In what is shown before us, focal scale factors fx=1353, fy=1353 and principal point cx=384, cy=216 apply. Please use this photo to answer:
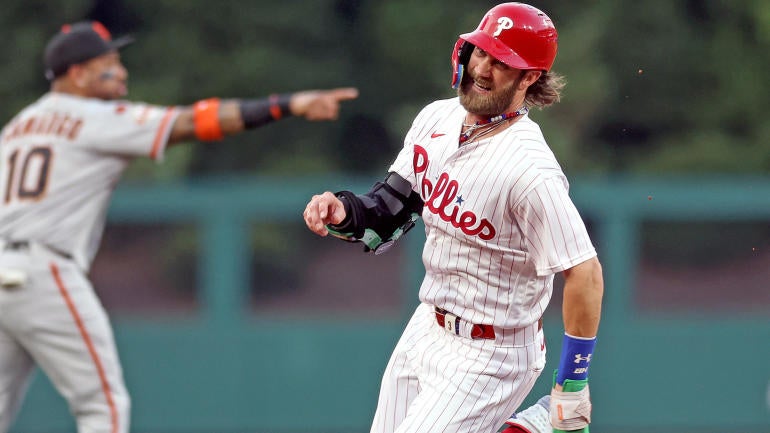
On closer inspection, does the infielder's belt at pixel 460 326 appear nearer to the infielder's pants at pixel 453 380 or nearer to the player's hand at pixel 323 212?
the infielder's pants at pixel 453 380

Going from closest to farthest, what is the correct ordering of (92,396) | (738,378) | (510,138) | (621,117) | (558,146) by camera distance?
(510,138)
(92,396)
(738,378)
(558,146)
(621,117)

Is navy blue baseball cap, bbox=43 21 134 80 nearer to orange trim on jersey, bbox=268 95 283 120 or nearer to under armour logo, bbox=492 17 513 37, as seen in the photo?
orange trim on jersey, bbox=268 95 283 120

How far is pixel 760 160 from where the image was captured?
40.2 feet

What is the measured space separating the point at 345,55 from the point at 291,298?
420 cm

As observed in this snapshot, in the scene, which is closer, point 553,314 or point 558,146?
point 553,314

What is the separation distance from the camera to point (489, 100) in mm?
3949

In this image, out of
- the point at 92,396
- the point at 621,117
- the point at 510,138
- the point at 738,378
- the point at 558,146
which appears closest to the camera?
the point at 510,138

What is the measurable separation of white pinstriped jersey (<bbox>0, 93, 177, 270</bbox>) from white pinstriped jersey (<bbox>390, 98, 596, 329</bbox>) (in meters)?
1.48

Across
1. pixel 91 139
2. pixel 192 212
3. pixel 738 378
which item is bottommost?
pixel 738 378

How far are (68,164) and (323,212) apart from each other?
1676mm

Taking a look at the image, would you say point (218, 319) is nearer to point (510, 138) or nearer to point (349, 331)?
point (349, 331)

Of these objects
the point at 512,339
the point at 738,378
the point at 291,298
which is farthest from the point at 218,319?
the point at 512,339

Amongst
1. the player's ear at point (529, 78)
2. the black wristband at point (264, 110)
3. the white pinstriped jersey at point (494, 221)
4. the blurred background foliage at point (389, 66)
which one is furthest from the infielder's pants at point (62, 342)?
the blurred background foliage at point (389, 66)

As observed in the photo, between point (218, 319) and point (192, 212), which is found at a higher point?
point (192, 212)
